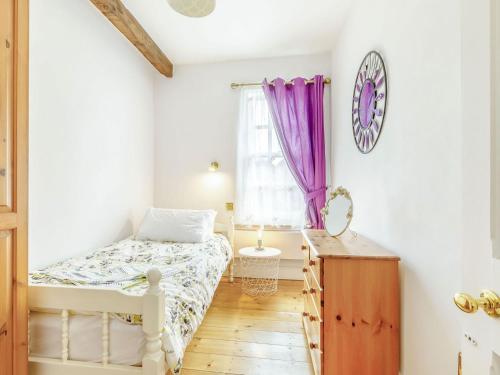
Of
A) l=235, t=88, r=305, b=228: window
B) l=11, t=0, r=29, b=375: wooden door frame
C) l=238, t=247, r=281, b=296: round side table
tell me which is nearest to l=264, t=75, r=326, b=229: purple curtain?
l=235, t=88, r=305, b=228: window

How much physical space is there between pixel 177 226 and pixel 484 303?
2.49 m

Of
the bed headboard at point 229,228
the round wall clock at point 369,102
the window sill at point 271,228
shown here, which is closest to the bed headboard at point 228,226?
the bed headboard at point 229,228

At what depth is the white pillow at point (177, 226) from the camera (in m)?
2.60

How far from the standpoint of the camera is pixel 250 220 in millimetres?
3111

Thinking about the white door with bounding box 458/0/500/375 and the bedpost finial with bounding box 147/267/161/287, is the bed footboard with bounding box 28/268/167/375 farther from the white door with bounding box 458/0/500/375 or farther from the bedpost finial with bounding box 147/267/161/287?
the white door with bounding box 458/0/500/375

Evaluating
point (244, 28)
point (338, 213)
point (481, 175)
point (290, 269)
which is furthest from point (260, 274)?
point (481, 175)

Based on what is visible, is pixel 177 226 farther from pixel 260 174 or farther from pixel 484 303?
pixel 484 303

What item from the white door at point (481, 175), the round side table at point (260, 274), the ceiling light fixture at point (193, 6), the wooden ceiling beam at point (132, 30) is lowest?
the round side table at point (260, 274)

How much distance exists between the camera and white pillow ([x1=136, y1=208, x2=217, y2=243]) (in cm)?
260

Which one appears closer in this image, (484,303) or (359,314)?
(484,303)

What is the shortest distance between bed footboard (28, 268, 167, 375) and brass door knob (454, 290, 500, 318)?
959mm

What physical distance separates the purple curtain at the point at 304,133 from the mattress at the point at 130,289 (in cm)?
121

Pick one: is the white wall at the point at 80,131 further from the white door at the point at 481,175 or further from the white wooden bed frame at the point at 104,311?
the white door at the point at 481,175

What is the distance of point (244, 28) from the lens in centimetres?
254
